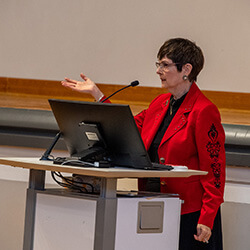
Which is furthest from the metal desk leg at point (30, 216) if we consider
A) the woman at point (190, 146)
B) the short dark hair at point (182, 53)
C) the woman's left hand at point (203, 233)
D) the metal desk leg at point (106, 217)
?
the short dark hair at point (182, 53)

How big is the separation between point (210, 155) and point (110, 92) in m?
1.86

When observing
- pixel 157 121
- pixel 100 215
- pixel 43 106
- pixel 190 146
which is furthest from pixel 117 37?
pixel 100 215

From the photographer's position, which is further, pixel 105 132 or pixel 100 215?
pixel 105 132

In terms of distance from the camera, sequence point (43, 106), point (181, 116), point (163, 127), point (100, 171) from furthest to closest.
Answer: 1. point (43, 106)
2. point (163, 127)
3. point (181, 116)
4. point (100, 171)

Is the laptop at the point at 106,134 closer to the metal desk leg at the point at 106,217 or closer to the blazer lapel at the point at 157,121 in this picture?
the metal desk leg at the point at 106,217

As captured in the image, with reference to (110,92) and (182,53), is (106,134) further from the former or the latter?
(110,92)

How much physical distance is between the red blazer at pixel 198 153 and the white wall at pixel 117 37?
1.50m

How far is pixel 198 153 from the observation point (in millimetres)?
2502

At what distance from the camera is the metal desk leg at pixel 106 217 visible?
2.09 meters

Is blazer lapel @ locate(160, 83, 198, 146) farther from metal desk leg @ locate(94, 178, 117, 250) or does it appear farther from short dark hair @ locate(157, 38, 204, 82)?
metal desk leg @ locate(94, 178, 117, 250)

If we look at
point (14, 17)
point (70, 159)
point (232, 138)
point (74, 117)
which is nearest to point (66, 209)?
point (70, 159)

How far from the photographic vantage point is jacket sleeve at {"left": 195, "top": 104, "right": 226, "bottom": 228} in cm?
247

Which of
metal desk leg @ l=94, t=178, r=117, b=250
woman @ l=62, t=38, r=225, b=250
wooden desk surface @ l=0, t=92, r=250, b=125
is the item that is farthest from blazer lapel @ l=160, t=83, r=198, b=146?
wooden desk surface @ l=0, t=92, r=250, b=125

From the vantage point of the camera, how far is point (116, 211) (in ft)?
6.95
